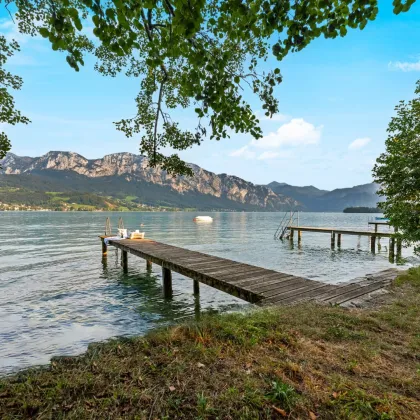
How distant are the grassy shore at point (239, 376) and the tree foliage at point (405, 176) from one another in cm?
773

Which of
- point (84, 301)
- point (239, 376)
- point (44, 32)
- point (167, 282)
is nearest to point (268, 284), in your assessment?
point (239, 376)

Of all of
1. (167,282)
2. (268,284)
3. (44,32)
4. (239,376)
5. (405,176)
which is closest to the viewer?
(44,32)

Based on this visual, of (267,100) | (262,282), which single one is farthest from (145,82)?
(262,282)

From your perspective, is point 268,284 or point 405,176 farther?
point 405,176

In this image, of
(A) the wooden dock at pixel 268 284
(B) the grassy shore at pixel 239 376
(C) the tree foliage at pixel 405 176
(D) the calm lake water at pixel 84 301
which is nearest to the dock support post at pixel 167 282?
(D) the calm lake water at pixel 84 301

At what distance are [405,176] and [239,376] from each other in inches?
462

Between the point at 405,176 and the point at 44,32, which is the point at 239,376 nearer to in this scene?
the point at 44,32

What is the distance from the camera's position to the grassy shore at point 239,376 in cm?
312

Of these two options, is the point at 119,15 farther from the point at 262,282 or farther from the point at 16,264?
the point at 16,264

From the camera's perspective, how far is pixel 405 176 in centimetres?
1158

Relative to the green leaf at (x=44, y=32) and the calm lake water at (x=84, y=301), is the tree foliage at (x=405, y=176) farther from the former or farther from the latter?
the green leaf at (x=44, y=32)

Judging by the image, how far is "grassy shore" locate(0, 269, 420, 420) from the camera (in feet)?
10.2

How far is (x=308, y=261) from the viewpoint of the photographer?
1013 inches

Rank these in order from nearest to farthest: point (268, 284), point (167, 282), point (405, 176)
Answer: point (268, 284) < point (405, 176) < point (167, 282)
